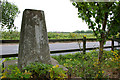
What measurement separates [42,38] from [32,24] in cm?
37

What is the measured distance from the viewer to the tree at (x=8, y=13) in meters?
2.88

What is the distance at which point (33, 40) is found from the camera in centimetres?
243

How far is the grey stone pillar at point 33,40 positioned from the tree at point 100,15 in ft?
→ 5.76

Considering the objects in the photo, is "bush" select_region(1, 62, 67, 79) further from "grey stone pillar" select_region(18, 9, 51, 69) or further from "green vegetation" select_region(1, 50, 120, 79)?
"grey stone pillar" select_region(18, 9, 51, 69)

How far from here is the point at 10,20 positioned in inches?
116

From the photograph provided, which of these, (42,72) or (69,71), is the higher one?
(42,72)

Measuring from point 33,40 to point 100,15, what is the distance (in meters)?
2.42

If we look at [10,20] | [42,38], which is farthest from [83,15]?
[10,20]

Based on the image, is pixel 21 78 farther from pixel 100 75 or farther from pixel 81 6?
pixel 81 6

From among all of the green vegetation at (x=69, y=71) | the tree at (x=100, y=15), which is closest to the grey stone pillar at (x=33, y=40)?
the green vegetation at (x=69, y=71)

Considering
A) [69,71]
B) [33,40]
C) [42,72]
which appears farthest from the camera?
[69,71]

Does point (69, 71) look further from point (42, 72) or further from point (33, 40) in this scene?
point (33, 40)

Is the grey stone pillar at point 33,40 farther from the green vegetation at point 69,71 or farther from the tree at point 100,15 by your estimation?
the tree at point 100,15

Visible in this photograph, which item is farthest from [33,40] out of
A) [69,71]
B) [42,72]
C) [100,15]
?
[100,15]
